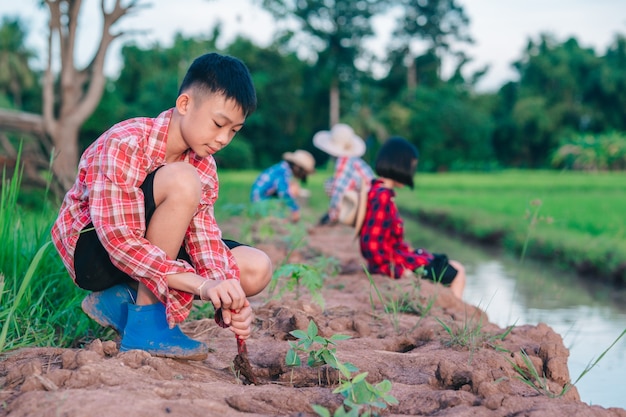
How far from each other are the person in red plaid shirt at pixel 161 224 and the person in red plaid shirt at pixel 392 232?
1887 mm

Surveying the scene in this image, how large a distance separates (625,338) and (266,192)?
4454 millimetres

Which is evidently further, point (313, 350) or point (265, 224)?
point (265, 224)

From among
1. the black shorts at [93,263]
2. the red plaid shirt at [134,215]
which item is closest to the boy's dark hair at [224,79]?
the red plaid shirt at [134,215]

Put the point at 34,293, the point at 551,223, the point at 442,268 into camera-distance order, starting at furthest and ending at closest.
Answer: the point at 551,223
the point at 442,268
the point at 34,293

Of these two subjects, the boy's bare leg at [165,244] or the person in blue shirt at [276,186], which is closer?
the boy's bare leg at [165,244]

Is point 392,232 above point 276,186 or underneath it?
above

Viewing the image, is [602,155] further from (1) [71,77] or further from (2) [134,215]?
(2) [134,215]

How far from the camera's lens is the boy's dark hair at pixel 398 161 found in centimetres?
423

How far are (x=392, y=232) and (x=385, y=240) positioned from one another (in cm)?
8

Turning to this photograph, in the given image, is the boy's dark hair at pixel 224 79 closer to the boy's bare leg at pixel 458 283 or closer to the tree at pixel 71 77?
the boy's bare leg at pixel 458 283

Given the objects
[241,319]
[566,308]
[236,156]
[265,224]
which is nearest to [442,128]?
[236,156]

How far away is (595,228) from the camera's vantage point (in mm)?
7453

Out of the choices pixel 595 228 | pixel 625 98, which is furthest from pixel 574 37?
pixel 595 228

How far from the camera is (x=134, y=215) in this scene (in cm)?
204
